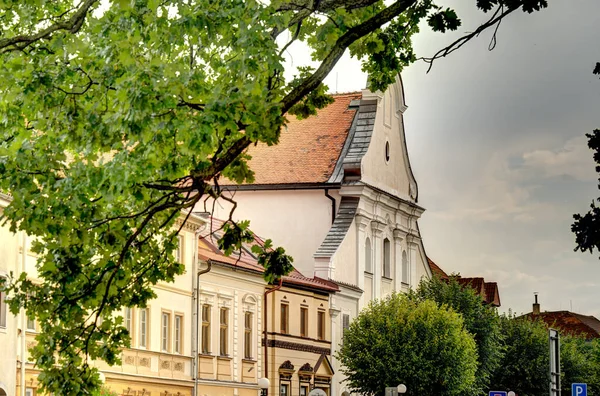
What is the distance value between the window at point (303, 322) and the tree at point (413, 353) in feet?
5.13

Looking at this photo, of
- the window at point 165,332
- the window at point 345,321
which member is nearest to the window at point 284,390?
the window at point 345,321

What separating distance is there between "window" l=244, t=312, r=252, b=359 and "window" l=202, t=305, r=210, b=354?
9.69ft

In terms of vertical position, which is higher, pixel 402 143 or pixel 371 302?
pixel 402 143

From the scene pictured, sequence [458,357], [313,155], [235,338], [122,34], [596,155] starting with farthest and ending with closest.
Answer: [313,155] → [458,357] → [235,338] → [122,34] → [596,155]

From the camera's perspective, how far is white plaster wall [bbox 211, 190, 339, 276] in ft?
220

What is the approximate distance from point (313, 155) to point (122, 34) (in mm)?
50834

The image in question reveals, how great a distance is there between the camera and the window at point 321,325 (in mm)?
62156

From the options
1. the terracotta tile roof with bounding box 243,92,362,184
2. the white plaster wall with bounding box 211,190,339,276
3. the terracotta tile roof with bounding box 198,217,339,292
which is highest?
the terracotta tile roof with bounding box 243,92,362,184

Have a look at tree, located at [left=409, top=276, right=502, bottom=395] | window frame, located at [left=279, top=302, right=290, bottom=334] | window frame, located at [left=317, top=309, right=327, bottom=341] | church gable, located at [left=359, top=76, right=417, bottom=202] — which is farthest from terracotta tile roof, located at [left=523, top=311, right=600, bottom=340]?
window frame, located at [left=279, top=302, right=290, bottom=334]

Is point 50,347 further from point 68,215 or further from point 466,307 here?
point 466,307

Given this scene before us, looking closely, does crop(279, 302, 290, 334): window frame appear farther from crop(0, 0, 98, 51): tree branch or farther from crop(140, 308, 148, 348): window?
crop(0, 0, 98, 51): tree branch

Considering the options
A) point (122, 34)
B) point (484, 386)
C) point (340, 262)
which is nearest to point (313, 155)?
point (340, 262)

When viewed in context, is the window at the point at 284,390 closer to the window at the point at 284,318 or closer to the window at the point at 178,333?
the window at the point at 284,318

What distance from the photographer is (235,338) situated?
54.8m
